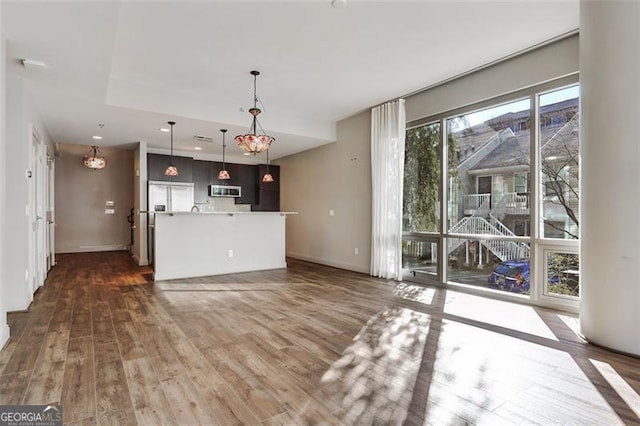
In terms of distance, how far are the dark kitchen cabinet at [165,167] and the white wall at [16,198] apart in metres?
3.51

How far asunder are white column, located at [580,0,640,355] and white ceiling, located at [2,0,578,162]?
0.60 meters

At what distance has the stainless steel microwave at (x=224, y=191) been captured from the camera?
8.76 m

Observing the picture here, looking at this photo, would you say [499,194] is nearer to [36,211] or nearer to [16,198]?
[16,198]

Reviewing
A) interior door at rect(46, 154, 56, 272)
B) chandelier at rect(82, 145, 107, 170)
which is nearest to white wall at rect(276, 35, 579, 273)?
chandelier at rect(82, 145, 107, 170)

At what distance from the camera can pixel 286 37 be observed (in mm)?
3631

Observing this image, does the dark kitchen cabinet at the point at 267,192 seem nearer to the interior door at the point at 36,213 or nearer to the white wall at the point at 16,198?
the interior door at the point at 36,213

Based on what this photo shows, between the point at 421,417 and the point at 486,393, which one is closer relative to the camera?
the point at 421,417

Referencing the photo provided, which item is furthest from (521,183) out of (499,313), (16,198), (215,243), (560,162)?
(16,198)

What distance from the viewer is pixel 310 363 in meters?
2.55

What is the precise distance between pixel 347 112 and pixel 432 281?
3456 millimetres

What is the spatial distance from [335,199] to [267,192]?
278cm

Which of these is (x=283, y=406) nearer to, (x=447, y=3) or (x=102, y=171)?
(x=447, y=3)

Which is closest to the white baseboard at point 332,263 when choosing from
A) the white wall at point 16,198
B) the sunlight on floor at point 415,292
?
the sunlight on floor at point 415,292

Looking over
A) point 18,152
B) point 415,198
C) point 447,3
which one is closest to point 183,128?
point 18,152
